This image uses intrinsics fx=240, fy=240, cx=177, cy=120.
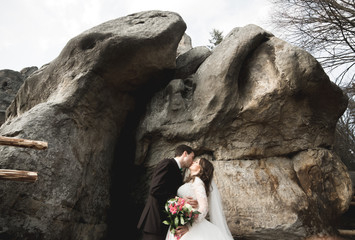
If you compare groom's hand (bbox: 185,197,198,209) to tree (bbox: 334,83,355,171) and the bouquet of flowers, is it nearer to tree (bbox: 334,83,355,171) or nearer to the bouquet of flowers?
the bouquet of flowers

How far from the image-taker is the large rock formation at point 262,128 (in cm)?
512

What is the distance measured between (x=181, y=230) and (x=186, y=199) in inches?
17.1

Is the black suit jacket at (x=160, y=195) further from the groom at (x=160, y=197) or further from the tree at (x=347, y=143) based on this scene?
the tree at (x=347, y=143)

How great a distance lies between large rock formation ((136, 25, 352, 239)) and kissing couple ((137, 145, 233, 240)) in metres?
1.28

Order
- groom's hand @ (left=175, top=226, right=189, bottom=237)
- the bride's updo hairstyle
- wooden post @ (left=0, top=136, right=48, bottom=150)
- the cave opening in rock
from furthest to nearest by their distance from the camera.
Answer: the cave opening in rock, the bride's updo hairstyle, wooden post @ (left=0, top=136, right=48, bottom=150), groom's hand @ (left=175, top=226, right=189, bottom=237)

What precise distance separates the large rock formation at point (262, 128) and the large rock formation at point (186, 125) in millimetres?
25

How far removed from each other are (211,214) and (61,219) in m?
2.54

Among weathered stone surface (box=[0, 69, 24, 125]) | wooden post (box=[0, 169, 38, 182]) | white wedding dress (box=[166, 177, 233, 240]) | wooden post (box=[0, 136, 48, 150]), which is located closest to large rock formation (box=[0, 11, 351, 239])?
wooden post (box=[0, 136, 48, 150])

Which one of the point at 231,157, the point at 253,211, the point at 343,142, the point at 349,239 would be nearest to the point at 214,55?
the point at 231,157

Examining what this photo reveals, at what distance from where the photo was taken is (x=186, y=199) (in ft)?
11.8

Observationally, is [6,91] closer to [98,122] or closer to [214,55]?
[98,122]

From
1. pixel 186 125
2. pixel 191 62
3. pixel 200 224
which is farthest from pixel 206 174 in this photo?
pixel 191 62

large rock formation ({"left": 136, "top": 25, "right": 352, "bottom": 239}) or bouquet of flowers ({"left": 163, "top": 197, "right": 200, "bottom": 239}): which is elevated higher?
large rock formation ({"left": 136, "top": 25, "right": 352, "bottom": 239})

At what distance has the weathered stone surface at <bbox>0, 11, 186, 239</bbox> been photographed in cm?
392
